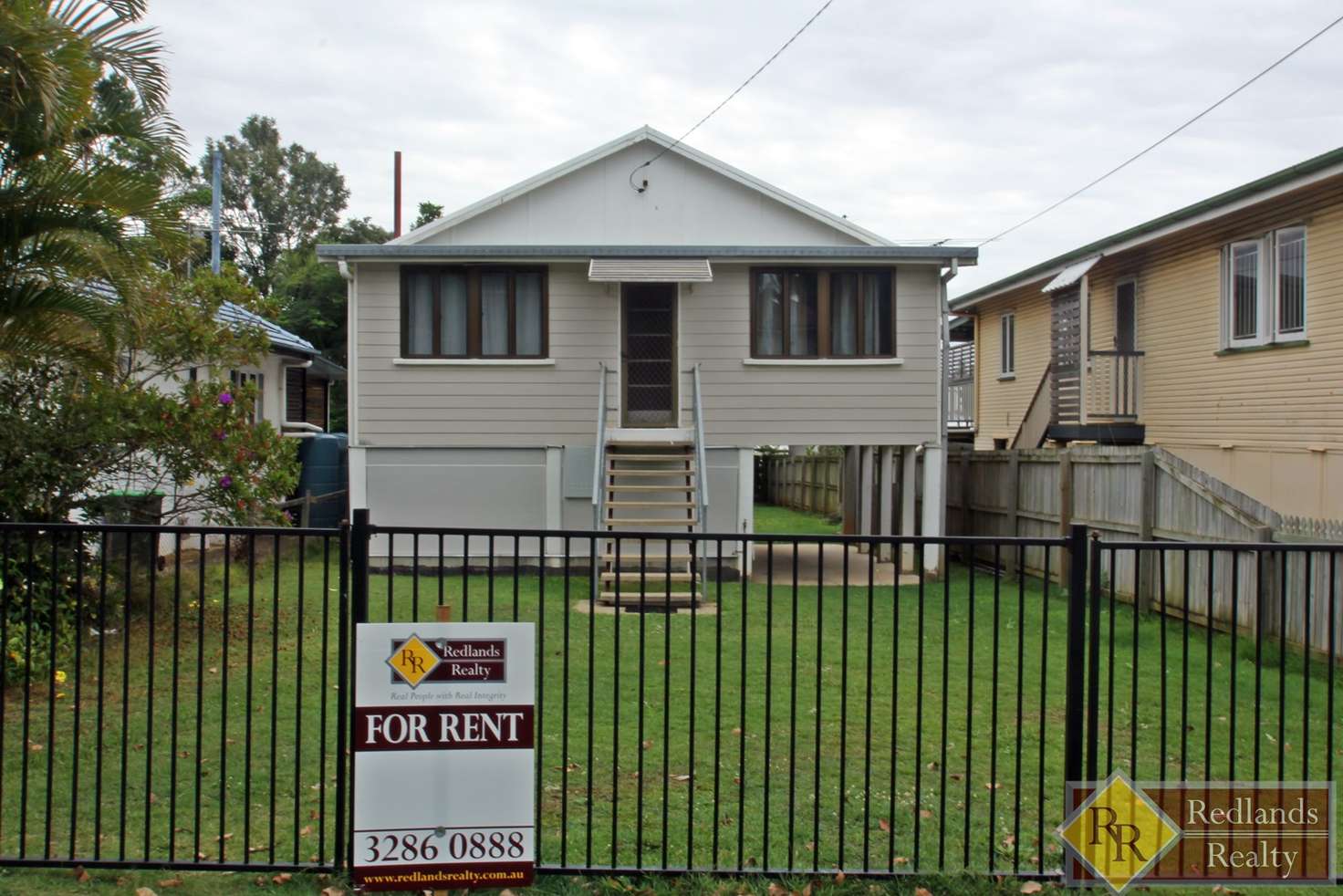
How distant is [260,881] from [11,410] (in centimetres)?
613

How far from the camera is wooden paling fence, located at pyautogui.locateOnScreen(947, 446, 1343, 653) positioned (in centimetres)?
958

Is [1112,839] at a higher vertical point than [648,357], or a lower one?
lower

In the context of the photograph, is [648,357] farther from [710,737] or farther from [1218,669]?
[710,737]

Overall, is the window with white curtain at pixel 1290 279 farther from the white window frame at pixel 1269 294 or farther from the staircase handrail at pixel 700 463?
the staircase handrail at pixel 700 463

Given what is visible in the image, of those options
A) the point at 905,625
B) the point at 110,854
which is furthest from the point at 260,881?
the point at 905,625

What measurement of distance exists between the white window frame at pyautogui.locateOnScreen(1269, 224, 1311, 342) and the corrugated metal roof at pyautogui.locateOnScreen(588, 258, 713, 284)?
7.10 m

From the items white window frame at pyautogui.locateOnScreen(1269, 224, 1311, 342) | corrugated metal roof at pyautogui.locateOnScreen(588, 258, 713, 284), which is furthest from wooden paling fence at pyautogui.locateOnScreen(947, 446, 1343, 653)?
corrugated metal roof at pyautogui.locateOnScreen(588, 258, 713, 284)

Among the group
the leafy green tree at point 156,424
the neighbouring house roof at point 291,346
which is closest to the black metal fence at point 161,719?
the leafy green tree at point 156,424

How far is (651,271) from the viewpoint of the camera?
15555 mm

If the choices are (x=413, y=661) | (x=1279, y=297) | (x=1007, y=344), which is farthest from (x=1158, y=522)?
(x=1007, y=344)

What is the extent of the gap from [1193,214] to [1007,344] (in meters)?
8.53

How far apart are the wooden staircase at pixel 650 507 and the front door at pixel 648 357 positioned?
885 mm

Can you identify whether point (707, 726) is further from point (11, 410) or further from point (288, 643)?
point (11, 410)

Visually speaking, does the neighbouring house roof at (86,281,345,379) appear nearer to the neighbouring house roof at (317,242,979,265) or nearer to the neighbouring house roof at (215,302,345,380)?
the neighbouring house roof at (215,302,345,380)
